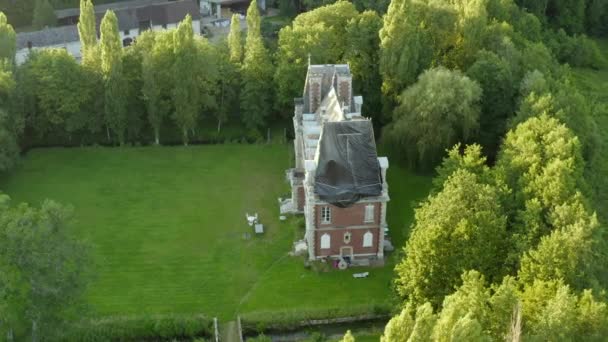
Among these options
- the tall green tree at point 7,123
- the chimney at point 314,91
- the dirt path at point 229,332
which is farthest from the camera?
the tall green tree at point 7,123

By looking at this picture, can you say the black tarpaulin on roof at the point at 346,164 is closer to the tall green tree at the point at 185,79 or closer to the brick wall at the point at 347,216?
the brick wall at the point at 347,216

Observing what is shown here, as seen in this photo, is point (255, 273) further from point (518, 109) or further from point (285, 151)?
point (518, 109)

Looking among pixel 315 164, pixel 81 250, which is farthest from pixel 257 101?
pixel 81 250

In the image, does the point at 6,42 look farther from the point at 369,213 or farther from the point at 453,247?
the point at 453,247

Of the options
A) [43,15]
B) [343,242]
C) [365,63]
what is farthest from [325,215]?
[43,15]

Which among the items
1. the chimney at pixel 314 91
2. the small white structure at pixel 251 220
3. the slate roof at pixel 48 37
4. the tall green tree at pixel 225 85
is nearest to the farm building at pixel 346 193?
the small white structure at pixel 251 220

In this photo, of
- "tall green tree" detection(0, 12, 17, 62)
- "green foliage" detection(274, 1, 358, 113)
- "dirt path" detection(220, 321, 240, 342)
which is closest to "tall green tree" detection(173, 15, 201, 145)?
"green foliage" detection(274, 1, 358, 113)
